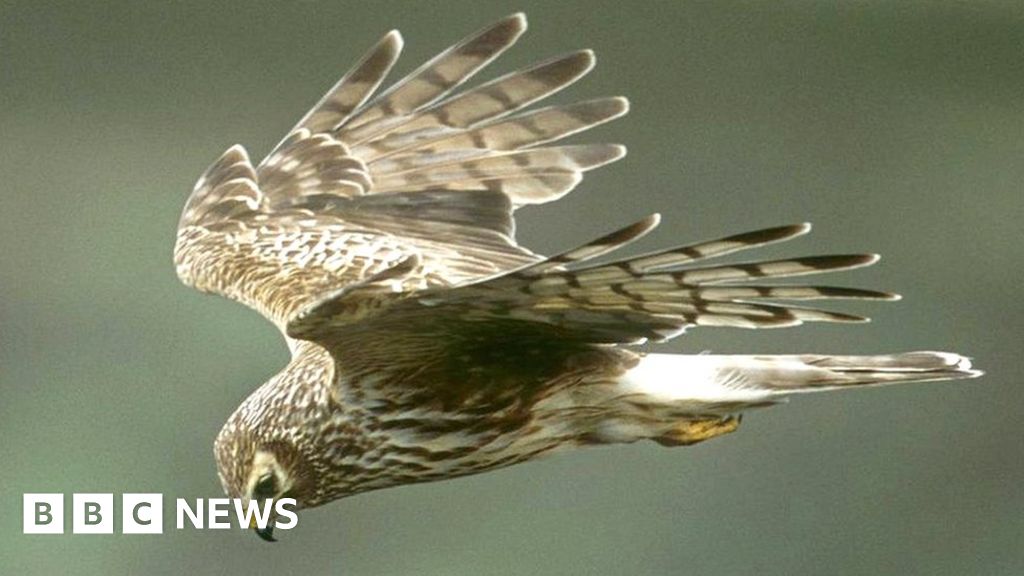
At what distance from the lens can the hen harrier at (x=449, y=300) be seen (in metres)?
1.34

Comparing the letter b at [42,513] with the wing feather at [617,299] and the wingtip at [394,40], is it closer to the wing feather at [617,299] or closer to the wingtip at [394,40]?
the wing feather at [617,299]

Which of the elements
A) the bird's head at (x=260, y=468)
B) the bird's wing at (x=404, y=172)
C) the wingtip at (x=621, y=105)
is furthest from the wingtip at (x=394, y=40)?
the bird's head at (x=260, y=468)

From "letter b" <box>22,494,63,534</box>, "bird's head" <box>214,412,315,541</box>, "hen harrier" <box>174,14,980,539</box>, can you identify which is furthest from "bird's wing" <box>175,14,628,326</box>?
"letter b" <box>22,494,63,534</box>

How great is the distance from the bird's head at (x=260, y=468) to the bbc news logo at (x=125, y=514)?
0.03 metres

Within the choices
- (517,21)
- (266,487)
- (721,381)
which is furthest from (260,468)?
(517,21)

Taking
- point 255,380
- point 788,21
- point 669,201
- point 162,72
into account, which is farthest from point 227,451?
point 788,21

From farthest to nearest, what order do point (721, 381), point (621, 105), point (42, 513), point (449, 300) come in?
point (621, 105)
point (42, 513)
point (721, 381)
point (449, 300)

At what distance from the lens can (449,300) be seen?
1.32 meters

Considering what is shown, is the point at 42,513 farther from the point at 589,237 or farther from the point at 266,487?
the point at 589,237

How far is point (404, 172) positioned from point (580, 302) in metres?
0.48

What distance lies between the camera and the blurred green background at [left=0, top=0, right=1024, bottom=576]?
1.73 m

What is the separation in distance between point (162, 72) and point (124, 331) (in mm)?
303

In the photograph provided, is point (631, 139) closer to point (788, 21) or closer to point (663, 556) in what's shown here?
point (788, 21)

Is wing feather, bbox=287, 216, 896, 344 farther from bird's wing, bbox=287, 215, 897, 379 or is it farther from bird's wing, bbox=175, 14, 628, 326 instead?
bird's wing, bbox=175, 14, 628, 326
